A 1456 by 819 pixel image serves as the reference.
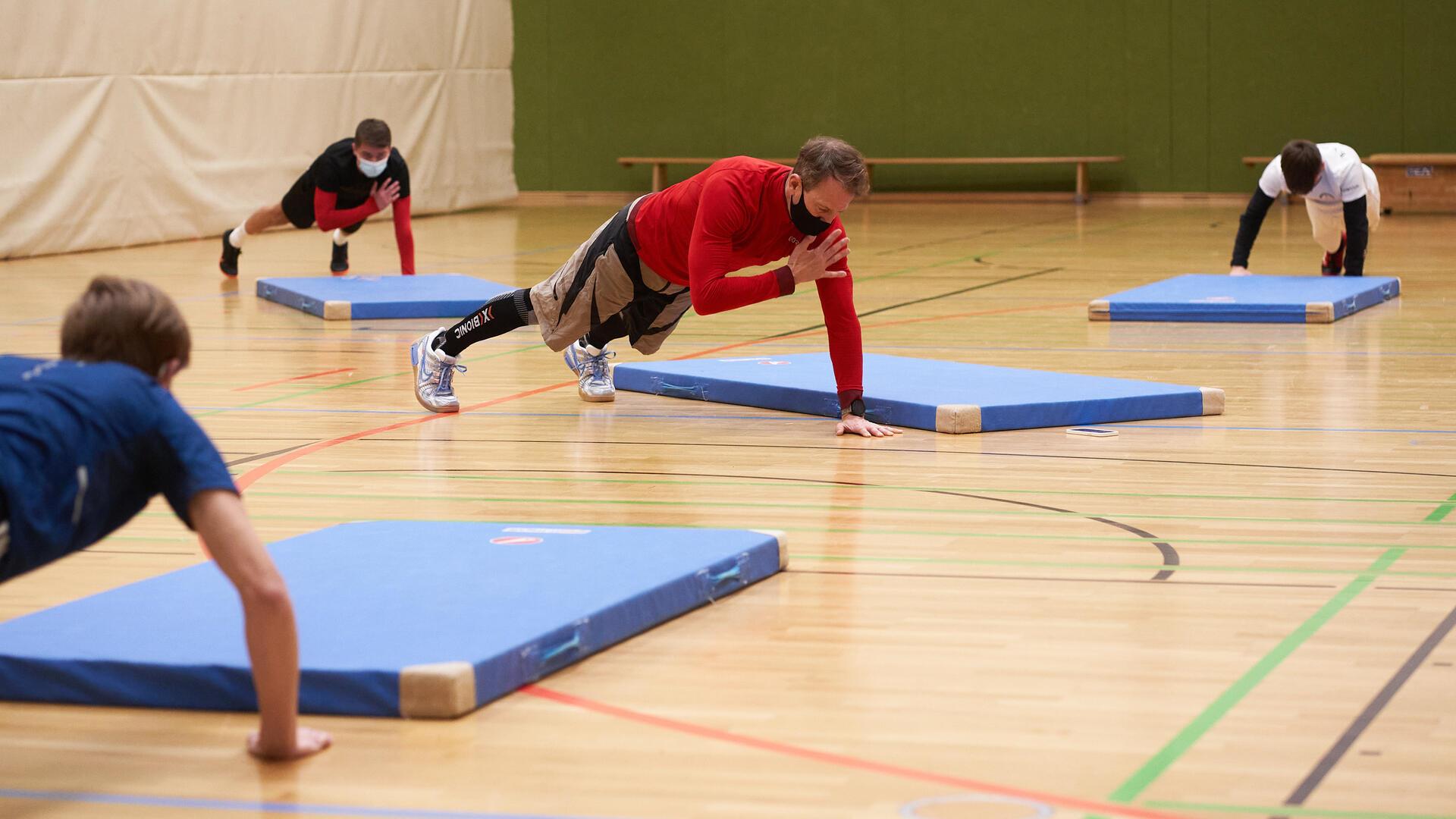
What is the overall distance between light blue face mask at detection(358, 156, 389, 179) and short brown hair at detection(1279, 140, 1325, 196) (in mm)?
3937

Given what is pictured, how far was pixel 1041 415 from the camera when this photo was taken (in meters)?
4.61

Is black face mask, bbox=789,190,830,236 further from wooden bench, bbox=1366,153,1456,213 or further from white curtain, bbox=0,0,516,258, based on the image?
wooden bench, bbox=1366,153,1456,213

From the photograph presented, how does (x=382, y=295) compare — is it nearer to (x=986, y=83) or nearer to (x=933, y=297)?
(x=933, y=297)

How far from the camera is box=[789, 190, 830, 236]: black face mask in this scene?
434cm

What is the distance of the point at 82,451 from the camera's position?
207cm

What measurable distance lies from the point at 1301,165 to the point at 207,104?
291 inches

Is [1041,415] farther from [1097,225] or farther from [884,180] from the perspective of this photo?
[884,180]

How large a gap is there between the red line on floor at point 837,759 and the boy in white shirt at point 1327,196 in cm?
532

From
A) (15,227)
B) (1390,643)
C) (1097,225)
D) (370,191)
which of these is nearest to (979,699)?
(1390,643)

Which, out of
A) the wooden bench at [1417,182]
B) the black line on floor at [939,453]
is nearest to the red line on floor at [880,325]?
the black line on floor at [939,453]

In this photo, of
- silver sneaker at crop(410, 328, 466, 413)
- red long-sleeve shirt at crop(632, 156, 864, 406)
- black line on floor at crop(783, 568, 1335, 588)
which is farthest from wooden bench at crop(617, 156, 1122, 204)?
black line on floor at crop(783, 568, 1335, 588)

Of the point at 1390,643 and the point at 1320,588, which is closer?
the point at 1390,643

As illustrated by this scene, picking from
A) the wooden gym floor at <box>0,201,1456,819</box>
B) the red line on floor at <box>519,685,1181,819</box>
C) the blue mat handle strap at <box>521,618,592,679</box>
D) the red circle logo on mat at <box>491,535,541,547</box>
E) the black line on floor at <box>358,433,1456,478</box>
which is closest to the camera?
the red line on floor at <box>519,685,1181,819</box>

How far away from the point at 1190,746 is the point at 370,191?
21.7 ft
